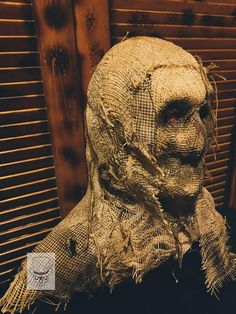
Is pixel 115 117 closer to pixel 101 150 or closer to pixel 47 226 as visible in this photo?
pixel 101 150

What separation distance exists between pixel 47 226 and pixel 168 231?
0.67m

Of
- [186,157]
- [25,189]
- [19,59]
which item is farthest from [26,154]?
[186,157]

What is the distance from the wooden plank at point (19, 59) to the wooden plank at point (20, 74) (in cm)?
2

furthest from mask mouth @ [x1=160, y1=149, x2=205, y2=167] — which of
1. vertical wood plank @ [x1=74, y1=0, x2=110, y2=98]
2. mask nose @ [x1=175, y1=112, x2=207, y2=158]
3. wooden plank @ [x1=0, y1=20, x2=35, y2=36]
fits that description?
wooden plank @ [x1=0, y1=20, x2=35, y2=36]

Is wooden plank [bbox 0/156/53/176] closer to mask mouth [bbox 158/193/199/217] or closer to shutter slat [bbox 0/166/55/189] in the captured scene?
shutter slat [bbox 0/166/55/189]

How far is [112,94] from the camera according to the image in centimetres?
83

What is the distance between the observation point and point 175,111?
0.81m

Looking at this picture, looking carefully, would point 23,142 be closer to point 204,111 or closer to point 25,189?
point 25,189

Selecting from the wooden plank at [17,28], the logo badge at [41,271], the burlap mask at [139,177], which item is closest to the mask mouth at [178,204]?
the burlap mask at [139,177]

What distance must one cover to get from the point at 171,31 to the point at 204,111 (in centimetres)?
65

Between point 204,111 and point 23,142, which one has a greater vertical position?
point 204,111

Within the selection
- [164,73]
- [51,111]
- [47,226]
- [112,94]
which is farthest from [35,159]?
[164,73]

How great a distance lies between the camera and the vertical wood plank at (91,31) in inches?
45.6

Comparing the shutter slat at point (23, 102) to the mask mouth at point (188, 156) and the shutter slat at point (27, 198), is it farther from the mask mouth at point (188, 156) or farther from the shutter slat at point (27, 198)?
the mask mouth at point (188, 156)
